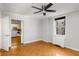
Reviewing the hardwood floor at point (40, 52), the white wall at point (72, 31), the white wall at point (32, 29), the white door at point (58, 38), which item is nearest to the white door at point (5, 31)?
the hardwood floor at point (40, 52)

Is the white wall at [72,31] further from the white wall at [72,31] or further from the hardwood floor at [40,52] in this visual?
the hardwood floor at [40,52]

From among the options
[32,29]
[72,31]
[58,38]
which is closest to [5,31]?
[32,29]

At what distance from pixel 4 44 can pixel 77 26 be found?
3812 mm

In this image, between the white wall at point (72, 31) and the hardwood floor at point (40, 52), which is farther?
the white wall at point (72, 31)

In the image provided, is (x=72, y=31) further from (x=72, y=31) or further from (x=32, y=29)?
(x=32, y=29)

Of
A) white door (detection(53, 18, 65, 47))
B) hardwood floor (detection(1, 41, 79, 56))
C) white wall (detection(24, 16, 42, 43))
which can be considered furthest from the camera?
white wall (detection(24, 16, 42, 43))

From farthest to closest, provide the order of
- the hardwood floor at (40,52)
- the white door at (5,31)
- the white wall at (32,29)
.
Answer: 1. the white wall at (32,29)
2. the white door at (5,31)
3. the hardwood floor at (40,52)

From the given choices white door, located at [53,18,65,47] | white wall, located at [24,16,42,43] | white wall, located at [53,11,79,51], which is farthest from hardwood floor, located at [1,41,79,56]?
white wall, located at [24,16,42,43]

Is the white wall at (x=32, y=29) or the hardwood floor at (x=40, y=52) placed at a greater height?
the white wall at (x=32, y=29)

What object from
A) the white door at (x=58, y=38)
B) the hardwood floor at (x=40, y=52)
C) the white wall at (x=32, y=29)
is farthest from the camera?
the white wall at (x=32, y=29)

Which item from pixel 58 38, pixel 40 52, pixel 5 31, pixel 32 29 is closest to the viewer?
pixel 40 52

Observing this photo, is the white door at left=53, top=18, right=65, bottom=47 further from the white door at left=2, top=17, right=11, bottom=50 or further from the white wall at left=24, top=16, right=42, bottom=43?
the white door at left=2, top=17, right=11, bottom=50

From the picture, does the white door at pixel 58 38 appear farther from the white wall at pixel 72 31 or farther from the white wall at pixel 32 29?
the white wall at pixel 32 29

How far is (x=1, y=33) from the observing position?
3.47 metres
